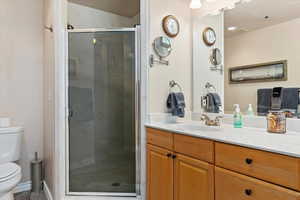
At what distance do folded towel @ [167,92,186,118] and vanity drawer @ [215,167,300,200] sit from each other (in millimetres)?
760

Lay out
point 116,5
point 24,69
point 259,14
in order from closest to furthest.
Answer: point 259,14
point 24,69
point 116,5

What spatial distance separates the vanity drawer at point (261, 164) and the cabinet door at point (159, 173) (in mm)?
477

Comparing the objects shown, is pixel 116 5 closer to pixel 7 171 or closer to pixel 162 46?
pixel 162 46

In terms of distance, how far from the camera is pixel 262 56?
64.3 inches

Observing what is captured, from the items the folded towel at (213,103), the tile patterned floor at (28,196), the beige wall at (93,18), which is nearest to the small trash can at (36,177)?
the tile patterned floor at (28,196)

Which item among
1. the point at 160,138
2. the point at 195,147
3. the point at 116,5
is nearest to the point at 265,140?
the point at 195,147

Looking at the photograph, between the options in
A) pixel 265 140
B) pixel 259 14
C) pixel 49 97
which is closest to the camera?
pixel 265 140

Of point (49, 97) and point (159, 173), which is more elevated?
point (49, 97)

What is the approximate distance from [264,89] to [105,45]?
1658mm

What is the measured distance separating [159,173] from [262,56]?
4.04 feet

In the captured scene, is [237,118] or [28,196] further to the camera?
[28,196]

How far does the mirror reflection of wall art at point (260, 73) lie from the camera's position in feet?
4.97

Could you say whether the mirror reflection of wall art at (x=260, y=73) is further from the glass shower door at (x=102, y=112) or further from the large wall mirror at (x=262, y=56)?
the glass shower door at (x=102, y=112)

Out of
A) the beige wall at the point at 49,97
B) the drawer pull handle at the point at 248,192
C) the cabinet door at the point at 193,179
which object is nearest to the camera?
the drawer pull handle at the point at 248,192
